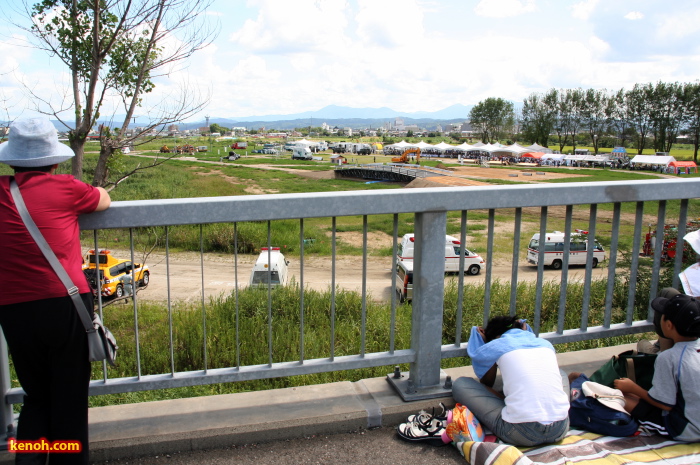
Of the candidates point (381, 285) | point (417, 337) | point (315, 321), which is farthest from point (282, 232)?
point (417, 337)

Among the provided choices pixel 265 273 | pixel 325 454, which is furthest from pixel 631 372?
pixel 265 273

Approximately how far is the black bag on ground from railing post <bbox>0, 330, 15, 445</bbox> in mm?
3414

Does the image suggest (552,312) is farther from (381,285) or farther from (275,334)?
(381,285)

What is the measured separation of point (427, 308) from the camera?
335cm

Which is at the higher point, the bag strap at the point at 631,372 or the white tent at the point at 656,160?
the bag strap at the point at 631,372

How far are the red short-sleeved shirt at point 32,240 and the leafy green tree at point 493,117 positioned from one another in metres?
159

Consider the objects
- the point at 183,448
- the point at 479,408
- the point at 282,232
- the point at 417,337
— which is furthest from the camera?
the point at 282,232

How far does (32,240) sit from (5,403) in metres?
1.01

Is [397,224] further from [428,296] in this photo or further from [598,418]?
[598,418]

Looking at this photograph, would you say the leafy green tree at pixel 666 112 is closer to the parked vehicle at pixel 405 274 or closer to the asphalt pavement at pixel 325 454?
the parked vehicle at pixel 405 274

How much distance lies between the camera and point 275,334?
6.60 metres

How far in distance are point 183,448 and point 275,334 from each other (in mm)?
3588

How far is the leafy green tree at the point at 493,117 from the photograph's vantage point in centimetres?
15412

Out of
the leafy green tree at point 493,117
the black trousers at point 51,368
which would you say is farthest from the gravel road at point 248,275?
the leafy green tree at point 493,117
